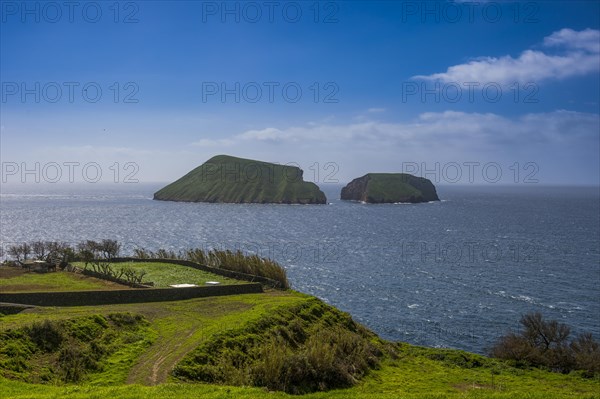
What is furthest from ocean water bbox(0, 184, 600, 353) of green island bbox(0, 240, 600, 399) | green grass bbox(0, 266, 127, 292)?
green grass bbox(0, 266, 127, 292)

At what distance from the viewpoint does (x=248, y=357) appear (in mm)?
39875

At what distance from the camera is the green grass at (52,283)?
2277 inches

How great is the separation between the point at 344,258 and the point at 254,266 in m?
54.2

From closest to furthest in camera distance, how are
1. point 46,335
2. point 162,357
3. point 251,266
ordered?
point 162,357, point 46,335, point 251,266

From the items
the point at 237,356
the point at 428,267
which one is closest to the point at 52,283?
the point at 237,356

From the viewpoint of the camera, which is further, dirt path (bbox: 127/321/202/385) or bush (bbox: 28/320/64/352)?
bush (bbox: 28/320/64/352)

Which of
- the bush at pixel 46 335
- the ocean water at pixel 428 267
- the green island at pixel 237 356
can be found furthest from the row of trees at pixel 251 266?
the bush at pixel 46 335

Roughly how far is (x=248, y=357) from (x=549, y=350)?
1397 inches

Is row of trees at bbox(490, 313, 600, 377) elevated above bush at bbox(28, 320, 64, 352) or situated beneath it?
situated beneath

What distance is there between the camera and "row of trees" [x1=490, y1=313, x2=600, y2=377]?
169 feet

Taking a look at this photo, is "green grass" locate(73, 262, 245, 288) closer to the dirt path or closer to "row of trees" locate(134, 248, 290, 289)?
"row of trees" locate(134, 248, 290, 289)

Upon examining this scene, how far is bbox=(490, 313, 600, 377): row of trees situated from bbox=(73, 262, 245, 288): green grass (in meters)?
35.0

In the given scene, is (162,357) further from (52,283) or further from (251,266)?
(251,266)

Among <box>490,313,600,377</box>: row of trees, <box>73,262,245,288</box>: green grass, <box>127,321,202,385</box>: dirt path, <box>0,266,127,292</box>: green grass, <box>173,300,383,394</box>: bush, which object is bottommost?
<box>490,313,600,377</box>: row of trees
